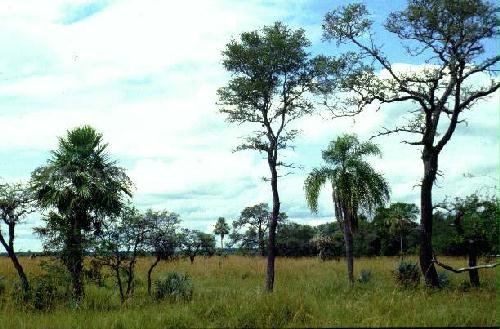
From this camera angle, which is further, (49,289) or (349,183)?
(349,183)

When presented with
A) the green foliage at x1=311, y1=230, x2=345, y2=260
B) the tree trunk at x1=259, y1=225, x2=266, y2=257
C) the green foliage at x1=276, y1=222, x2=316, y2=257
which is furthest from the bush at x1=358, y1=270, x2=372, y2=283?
the green foliage at x1=276, y1=222, x2=316, y2=257

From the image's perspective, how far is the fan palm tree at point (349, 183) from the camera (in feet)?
72.4

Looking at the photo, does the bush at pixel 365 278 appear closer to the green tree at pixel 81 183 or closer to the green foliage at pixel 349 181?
the green foliage at pixel 349 181

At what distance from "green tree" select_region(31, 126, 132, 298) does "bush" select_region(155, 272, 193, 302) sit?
165 inches

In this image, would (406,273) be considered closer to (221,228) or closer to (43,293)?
(43,293)

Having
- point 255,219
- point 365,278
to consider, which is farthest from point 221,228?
point 365,278

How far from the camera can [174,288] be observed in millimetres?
15883

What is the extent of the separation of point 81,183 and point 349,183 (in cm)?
1005

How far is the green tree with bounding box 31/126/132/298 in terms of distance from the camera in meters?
20.2

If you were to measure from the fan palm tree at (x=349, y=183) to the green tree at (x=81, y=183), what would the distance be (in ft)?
23.9

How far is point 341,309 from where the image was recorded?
934 cm

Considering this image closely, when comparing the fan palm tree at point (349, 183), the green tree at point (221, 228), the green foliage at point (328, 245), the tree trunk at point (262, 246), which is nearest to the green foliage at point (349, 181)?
the fan palm tree at point (349, 183)

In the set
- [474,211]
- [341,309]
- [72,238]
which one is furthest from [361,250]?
[341,309]

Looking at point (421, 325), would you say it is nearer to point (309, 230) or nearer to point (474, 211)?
point (474, 211)
